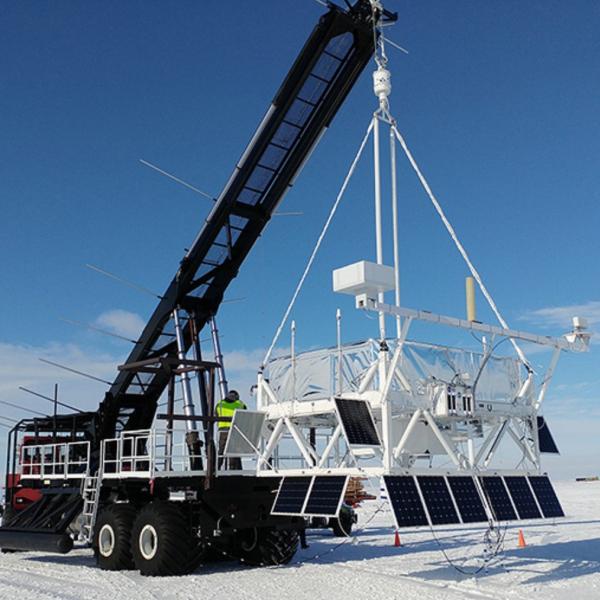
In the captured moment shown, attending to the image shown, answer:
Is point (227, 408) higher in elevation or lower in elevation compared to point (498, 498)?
higher

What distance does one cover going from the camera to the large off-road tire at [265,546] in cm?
1502

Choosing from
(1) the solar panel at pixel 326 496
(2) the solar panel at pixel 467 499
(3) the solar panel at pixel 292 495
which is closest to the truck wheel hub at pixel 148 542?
(3) the solar panel at pixel 292 495

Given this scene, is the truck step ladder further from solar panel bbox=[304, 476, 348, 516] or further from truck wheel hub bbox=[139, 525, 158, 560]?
solar panel bbox=[304, 476, 348, 516]

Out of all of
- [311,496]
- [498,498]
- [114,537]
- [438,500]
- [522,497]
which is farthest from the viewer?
[114,537]

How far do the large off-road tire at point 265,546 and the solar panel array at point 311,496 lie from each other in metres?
2.24

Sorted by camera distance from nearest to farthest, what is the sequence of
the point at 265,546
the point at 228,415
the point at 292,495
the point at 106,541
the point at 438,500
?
the point at 438,500, the point at 292,495, the point at 106,541, the point at 265,546, the point at 228,415

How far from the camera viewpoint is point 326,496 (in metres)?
12.2

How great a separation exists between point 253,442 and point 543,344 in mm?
5608

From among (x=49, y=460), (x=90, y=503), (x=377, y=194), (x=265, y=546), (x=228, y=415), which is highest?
(x=377, y=194)

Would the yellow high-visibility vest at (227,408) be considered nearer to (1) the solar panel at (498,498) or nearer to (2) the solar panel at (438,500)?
(2) the solar panel at (438,500)

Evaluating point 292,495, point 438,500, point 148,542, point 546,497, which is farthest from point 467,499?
point 148,542

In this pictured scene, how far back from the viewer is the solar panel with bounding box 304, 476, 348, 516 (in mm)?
11883

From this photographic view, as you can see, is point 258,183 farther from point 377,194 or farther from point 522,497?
point 522,497

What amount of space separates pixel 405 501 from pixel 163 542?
15.0ft
